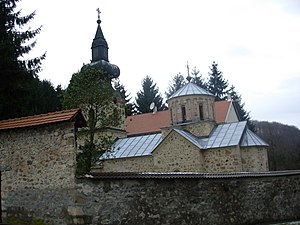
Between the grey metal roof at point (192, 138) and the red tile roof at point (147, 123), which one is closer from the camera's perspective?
the grey metal roof at point (192, 138)

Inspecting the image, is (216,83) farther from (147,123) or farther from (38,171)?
(38,171)

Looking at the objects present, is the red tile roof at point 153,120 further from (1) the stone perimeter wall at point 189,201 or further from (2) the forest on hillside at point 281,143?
(1) the stone perimeter wall at point 189,201

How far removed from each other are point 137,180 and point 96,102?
19.3 feet

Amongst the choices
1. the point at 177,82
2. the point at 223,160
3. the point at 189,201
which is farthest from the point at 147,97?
the point at 189,201

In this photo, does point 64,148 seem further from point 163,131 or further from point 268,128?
point 268,128

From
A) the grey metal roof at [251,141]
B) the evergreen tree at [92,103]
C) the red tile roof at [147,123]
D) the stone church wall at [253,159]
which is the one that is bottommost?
the stone church wall at [253,159]

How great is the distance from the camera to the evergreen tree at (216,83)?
49.8 m

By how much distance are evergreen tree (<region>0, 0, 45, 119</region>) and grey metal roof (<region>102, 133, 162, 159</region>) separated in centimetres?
857

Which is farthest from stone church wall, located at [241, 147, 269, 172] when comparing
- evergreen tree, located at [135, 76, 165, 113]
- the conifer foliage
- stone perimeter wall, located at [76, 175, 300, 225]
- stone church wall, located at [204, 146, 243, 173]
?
evergreen tree, located at [135, 76, 165, 113]

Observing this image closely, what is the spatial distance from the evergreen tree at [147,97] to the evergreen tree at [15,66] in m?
34.1

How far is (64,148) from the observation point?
9.58 metres

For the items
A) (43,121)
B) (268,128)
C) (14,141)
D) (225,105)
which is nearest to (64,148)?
(43,121)

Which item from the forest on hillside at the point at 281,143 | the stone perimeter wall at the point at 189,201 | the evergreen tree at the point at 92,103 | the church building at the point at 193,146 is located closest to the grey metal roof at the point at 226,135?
the church building at the point at 193,146

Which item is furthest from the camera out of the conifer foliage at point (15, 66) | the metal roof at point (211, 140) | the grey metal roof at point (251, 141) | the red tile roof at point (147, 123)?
the red tile roof at point (147, 123)
